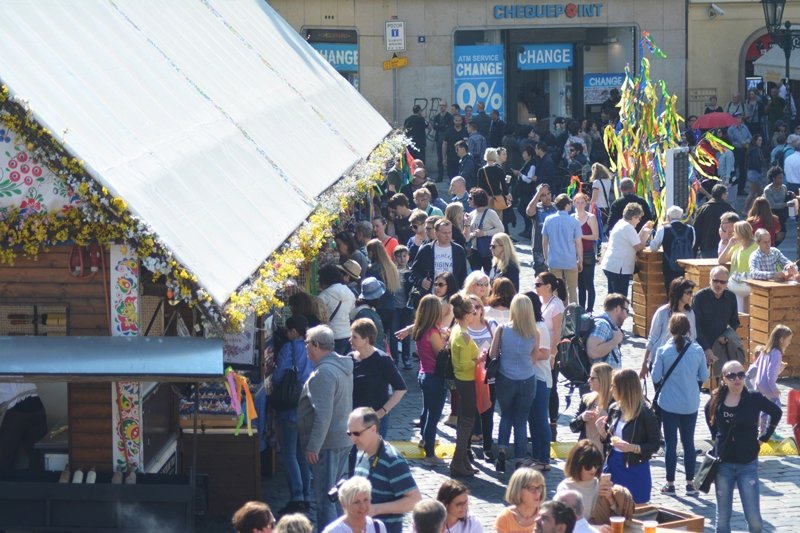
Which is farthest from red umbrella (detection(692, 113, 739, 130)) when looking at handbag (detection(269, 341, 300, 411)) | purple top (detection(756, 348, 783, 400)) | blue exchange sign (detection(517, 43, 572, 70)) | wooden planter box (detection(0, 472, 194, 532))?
wooden planter box (detection(0, 472, 194, 532))

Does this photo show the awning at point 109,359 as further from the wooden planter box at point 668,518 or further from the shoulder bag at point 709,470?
the shoulder bag at point 709,470

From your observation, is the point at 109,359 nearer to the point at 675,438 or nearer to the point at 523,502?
the point at 523,502

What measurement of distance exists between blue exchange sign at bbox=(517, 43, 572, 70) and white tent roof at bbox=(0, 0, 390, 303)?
900 inches

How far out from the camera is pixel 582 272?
63.7 ft

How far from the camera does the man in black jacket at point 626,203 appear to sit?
65.8ft

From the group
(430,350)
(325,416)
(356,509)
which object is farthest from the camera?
(430,350)

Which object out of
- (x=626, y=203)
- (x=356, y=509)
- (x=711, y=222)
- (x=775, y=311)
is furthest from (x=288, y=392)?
(x=711, y=222)

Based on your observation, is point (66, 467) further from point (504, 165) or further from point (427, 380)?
A: point (504, 165)

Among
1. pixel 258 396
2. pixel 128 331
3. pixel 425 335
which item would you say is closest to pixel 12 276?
pixel 128 331

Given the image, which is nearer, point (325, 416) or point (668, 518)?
point (668, 518)

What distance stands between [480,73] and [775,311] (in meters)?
22.7

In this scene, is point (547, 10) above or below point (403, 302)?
above

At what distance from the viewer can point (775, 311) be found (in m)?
16.6

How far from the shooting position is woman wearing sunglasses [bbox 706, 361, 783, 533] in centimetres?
1116
